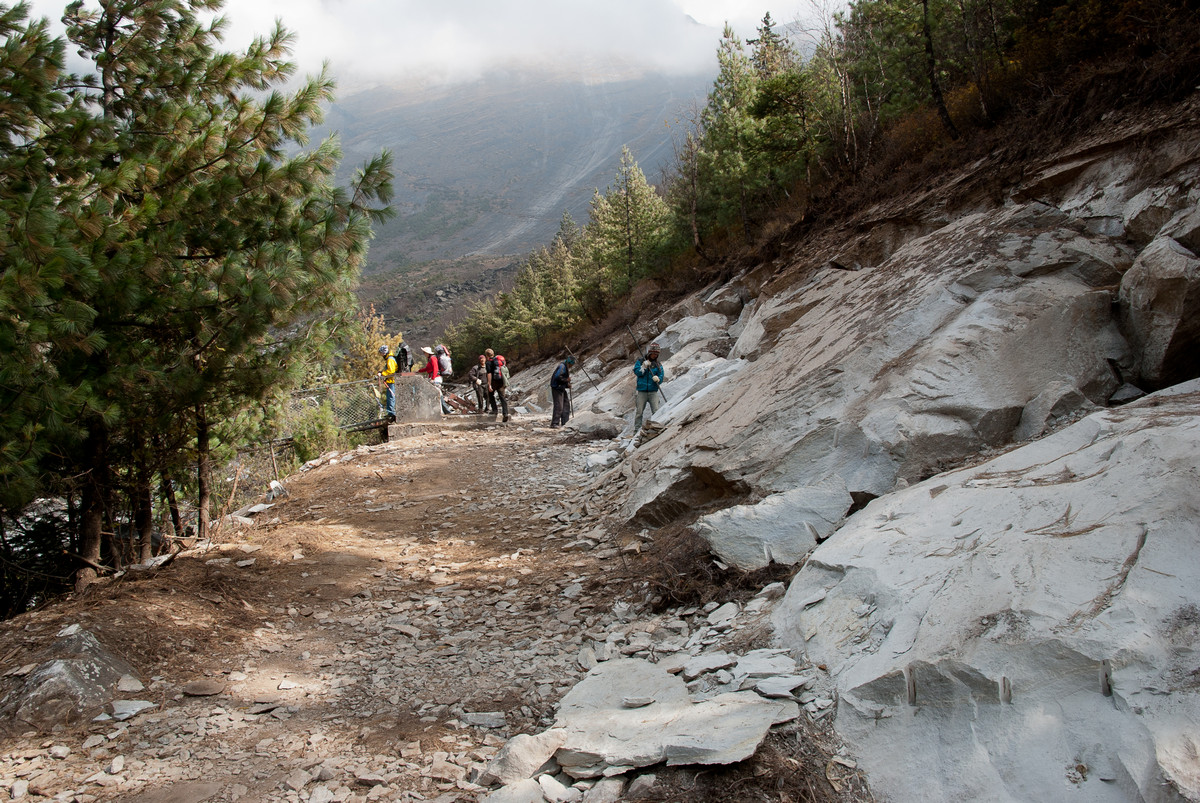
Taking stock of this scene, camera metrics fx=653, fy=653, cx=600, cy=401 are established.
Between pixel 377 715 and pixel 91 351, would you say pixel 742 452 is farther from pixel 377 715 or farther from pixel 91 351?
pixel 91 351

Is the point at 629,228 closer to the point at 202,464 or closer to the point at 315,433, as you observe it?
the point at 315,433

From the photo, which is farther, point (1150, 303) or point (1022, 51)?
point (1022, 51)

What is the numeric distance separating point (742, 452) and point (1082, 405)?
2.70 meters

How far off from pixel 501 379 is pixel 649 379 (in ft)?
22.6

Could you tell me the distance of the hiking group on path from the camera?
1173cm

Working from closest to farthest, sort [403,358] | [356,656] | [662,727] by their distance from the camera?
[662,727] → [356,656] → [403,358]

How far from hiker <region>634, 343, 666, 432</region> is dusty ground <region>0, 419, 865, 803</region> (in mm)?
3432

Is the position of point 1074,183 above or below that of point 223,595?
above

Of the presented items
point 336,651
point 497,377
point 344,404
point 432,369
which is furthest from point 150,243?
point 432,369

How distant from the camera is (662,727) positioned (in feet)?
10.1

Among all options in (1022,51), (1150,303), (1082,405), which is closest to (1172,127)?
(1150,303)

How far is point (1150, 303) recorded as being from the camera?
5094 mm

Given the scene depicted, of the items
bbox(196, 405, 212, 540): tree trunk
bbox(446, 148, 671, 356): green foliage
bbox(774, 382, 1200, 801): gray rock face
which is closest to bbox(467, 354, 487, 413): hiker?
bbox(196, 405, 212, 540): tree trunk

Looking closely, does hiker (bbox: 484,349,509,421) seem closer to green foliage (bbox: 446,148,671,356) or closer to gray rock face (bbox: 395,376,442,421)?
gray rock face (bbox: 395,376,442,421)
